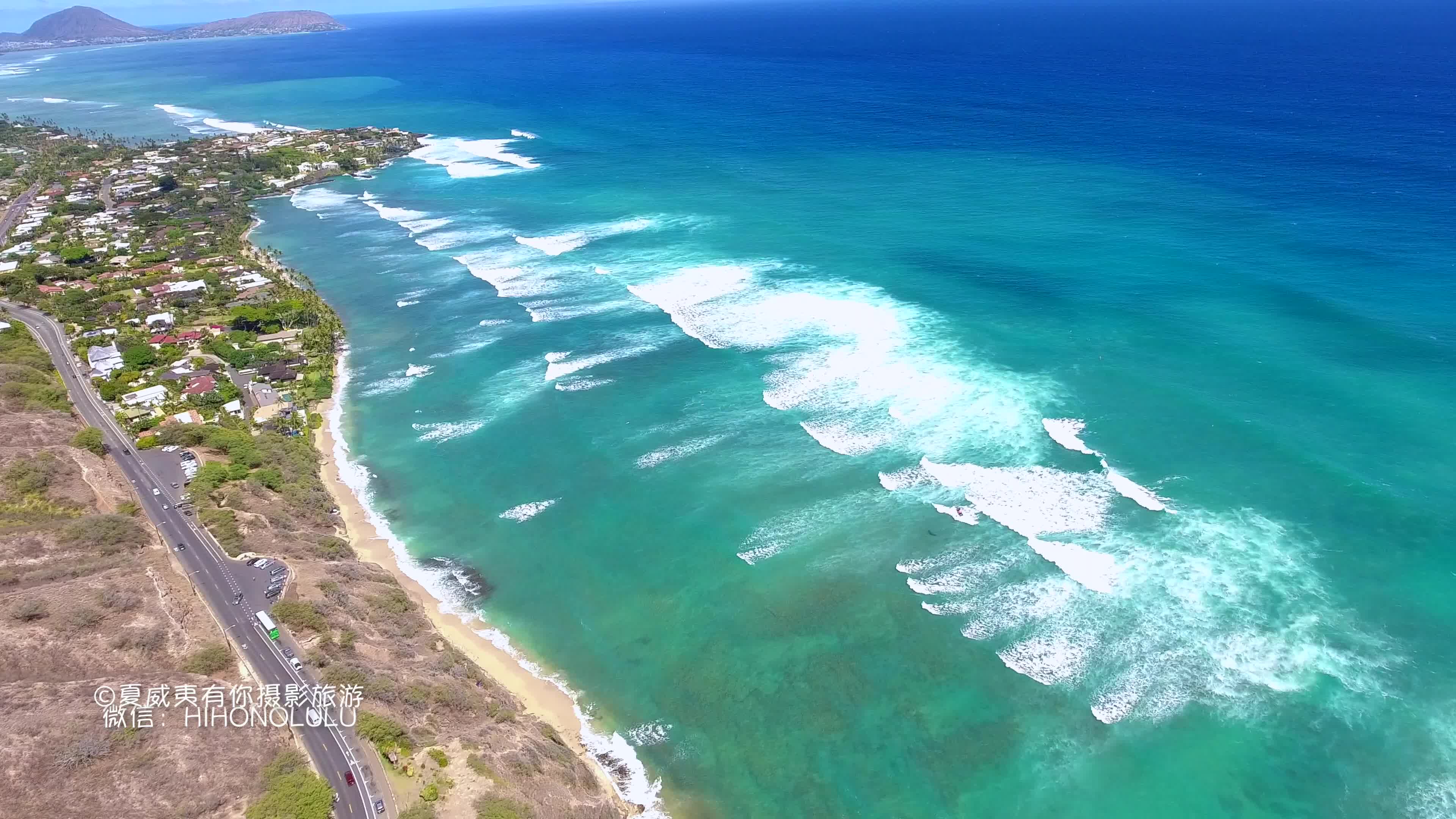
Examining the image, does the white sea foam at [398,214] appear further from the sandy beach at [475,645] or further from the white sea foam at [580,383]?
the sandy beach at [475,645]

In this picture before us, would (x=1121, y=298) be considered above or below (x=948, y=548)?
above

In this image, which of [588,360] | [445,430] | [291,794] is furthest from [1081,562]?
[445,430]

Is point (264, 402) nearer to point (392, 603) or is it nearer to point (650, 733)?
point (392, 603)

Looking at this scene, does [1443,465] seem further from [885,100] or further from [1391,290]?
[885,100]

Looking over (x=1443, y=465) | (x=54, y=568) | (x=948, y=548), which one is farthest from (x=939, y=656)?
(x=54, y=568)

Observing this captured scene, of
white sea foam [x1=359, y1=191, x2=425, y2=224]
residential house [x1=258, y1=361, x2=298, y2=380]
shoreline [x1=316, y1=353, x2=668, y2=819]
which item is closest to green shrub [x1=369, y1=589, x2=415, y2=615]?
shoreline [x1=316, y1=353, x2=668, y2=819]

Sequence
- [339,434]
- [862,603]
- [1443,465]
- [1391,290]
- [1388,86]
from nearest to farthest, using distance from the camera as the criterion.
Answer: [862,603] < [1443,465] < [339,434] < [1391,290] < [1388,86]

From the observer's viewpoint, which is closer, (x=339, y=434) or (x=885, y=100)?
(x=339, y=434)
